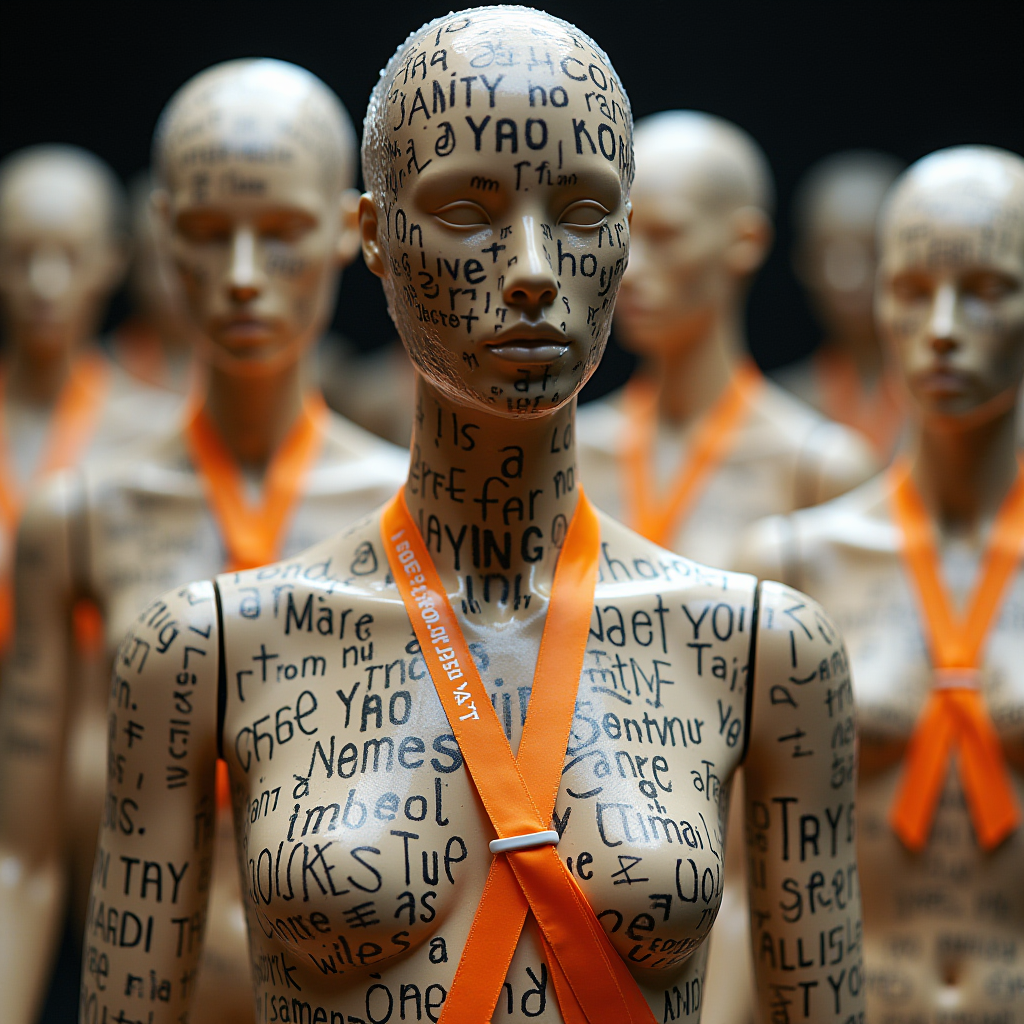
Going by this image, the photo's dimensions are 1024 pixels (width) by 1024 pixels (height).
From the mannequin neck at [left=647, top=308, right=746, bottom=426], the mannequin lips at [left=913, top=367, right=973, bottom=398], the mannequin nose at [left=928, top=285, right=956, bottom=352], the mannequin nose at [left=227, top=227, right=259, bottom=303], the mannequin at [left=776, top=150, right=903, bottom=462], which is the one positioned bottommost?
the mannequin lips at [left=913, top=367, right=973, bottom=398]

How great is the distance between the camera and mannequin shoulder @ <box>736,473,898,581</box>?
341cm

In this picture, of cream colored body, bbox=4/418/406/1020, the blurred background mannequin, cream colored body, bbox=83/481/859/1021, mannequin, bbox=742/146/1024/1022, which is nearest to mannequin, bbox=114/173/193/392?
the blurred background mannequin

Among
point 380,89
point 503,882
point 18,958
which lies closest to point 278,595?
point 503,882

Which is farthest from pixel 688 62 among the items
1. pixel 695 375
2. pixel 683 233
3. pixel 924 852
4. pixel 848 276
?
pixel 924 852

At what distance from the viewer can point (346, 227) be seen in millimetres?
3635

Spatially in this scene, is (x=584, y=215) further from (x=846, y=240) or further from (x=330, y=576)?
(x=846, y=240)

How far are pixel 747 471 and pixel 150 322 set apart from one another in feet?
15.8

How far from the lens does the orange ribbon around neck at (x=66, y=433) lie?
16.7 ft

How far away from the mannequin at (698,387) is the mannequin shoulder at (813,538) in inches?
29.5

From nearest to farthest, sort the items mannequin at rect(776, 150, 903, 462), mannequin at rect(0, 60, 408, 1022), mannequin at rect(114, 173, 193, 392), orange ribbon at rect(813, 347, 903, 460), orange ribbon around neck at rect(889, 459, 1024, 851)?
orange ribbon around neck at rect(889, 459, 1024, 851), mannequin at rect(0, 60, 408, 1022), orange ribbon at rect(813, 347, 903, 460), mannequin at rect(776, 150, 903, 462), mannequin at rect(114, 173, 193, 392)

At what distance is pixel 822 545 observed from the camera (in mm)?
3416

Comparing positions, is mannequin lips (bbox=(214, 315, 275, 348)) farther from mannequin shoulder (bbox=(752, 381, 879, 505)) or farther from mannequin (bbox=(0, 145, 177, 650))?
mannequin (bbox=(0, 145, 177, 650))

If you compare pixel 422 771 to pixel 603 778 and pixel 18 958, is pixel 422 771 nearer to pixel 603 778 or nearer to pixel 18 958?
pixel 603 778

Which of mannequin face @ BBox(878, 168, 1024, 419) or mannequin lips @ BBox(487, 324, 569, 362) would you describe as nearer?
mannequin lips @ BBox(487, 324, 569, 362)
